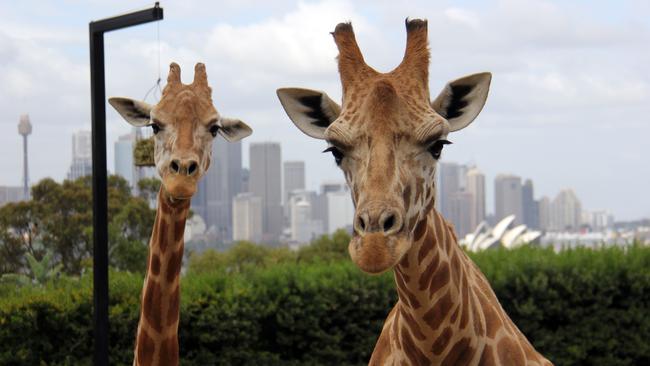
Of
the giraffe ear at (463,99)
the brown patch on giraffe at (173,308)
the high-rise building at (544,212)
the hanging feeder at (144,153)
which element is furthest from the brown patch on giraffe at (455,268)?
the high-rise building at (544,212)

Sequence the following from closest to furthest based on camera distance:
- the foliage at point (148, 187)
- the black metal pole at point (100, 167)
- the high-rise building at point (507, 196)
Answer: the black metal pole at point (100, 167) → the foliage at point (148, 187) → the high-rise building at point (507, 196)

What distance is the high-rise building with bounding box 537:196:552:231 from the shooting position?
45434 mm

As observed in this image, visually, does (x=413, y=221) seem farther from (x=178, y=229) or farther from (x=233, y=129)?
(x=233, y=129)

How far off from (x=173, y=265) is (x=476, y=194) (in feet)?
104

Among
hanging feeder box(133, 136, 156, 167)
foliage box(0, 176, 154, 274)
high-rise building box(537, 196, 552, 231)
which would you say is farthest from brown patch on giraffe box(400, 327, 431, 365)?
high-rise building box(537, 196, 552, 231)

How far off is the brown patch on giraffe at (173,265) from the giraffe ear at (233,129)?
2.57 feet

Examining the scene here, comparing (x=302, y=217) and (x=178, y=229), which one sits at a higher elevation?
(x=178, y=229)

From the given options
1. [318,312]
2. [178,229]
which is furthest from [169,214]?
[318,312]

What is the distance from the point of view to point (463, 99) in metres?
3.75

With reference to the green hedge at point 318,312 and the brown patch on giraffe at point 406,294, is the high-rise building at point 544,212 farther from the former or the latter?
the brown patch on giraffe at point 406,294

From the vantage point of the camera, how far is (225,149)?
Result: 2828cm

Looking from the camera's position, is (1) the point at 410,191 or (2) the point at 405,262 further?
(2) the point at 405,262

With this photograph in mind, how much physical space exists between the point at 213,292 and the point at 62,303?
148 centimetres

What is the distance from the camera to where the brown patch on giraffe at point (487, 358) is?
13.3 feet
